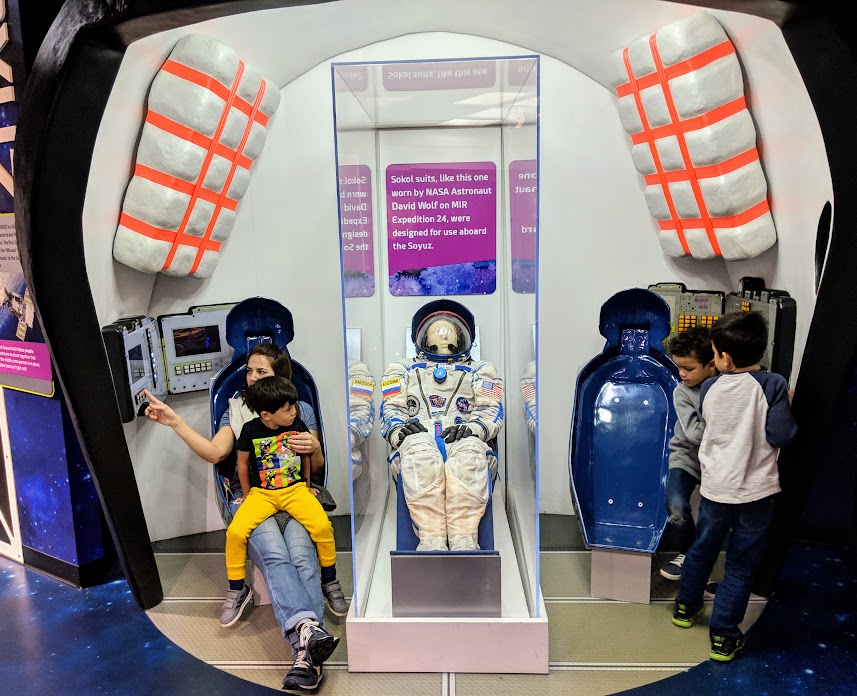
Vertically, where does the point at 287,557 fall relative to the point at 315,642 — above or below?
above

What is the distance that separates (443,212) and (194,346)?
1.52 metres

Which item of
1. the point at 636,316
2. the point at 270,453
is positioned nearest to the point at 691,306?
the point at 636,316

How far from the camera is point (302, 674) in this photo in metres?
2.66

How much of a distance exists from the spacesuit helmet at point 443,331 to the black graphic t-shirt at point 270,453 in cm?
88

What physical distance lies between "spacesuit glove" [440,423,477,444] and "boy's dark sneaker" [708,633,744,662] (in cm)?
131

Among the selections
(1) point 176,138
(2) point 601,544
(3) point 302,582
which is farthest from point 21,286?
(2) point 601,544

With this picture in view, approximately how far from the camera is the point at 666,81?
127 inches

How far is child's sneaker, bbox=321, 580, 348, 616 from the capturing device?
318cm

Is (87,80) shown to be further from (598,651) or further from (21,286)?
(598,651)

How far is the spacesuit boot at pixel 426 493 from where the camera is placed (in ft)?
9.70

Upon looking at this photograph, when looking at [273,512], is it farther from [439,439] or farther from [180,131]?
[180,131]

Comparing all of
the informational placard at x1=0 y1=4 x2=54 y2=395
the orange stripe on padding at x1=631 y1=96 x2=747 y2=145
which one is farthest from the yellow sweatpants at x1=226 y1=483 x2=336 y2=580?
the orange stripe on padding at x1=631 y1=96 x2=747 y2=145

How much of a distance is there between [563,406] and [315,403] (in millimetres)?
1468

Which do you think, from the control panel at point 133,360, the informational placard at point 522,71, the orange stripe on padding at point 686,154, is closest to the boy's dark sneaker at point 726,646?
the orange stripe on padding at point 686,154
